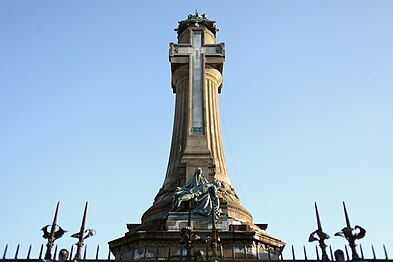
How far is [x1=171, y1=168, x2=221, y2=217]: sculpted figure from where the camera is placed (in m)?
22.5

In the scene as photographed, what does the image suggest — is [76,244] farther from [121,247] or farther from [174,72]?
[174,72]

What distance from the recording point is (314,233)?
12125 millimetres

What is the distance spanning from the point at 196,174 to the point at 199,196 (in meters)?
1.70

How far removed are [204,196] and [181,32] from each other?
16.1 metres

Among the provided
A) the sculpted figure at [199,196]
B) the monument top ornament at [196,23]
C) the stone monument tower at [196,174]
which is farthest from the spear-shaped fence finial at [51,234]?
the monument top ornament at [196,23]

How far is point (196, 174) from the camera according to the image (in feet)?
80.1

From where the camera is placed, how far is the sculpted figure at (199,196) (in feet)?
73.7

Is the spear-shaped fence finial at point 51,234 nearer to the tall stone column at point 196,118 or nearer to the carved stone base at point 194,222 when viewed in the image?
the carved stone base at point 194,222

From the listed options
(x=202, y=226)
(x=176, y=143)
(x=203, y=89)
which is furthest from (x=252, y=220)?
(x=203, y=89)

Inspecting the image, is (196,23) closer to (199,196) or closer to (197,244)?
(199,196)

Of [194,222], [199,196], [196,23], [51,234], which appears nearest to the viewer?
[51,234]

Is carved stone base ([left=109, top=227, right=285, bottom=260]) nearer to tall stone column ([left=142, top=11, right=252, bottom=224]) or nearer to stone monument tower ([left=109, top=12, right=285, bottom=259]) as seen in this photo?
stone monument tower ([left=109, top=12, right=285, bottom=259])

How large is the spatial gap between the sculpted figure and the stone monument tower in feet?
0.17

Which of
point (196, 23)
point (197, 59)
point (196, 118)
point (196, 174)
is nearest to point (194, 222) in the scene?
point (196, 174)
